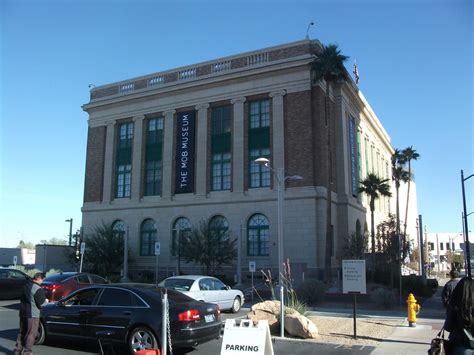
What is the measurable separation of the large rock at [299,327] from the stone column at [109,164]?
35.6 meters

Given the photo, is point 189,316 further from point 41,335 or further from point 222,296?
point 222,296

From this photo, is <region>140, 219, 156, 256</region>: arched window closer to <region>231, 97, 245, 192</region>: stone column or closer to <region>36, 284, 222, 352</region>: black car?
<region>231, 97, 245, 192</region>: stone column

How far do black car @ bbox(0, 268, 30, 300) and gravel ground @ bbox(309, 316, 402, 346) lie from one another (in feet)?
47.9

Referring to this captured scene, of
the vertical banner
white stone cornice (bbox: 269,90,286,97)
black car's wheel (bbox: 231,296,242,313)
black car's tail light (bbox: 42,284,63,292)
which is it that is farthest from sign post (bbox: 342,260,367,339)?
the vertical banner

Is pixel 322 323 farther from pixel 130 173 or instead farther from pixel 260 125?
pixel 130 173

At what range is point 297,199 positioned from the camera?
36344 millimetres

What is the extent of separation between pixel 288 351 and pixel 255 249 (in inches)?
1076

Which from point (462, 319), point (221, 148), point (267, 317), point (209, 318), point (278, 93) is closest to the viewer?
point (462, 319)

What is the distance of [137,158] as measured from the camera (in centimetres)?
4434

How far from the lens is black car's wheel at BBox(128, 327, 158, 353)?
936cm

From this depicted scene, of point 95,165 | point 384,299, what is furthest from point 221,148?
point 384,299

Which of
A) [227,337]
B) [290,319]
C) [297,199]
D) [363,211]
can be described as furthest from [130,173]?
[227,337]

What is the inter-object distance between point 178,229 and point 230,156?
7915 millimetres

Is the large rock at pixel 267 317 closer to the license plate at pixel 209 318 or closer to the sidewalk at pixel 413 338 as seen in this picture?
the sidewalk at pixel 413 338
